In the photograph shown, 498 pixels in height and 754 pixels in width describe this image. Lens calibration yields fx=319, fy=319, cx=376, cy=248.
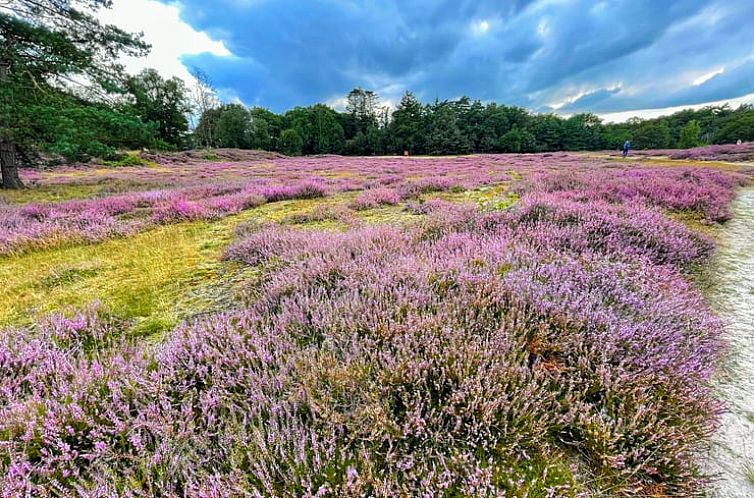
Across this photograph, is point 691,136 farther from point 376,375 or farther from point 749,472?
point 376,375

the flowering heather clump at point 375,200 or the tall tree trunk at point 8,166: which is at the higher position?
the tall tree trunk at point 8,166

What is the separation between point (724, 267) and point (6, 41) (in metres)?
18.1

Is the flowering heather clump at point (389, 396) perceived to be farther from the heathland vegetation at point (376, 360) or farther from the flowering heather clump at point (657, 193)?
the flowering heather clump at point (657, 193)

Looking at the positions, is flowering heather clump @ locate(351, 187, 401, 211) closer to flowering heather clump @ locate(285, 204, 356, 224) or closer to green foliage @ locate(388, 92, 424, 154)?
flowering heather clump @ locate(285, 204, 356, 224)

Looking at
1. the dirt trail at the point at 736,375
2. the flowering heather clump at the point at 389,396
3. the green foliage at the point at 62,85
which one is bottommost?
the dirt trail at the point at 736,375

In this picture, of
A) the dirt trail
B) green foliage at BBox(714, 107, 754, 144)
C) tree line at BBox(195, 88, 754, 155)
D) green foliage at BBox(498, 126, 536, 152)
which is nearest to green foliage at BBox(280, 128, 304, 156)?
tree line at BBox(195, 88, 754, 155)

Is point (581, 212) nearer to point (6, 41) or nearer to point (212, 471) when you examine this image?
point (212, 471)

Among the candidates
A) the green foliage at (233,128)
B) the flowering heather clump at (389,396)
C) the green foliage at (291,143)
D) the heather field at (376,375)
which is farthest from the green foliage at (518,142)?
the flowering heather clump at (389,396)

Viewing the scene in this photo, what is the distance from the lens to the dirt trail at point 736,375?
1418 mm

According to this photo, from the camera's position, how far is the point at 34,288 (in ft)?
10.9

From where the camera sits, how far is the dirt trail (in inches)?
55.8

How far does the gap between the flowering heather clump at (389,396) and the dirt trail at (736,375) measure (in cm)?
12

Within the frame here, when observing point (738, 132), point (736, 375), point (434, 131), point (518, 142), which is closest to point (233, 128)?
point (434, 131)

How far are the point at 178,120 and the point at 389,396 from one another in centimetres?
7364
